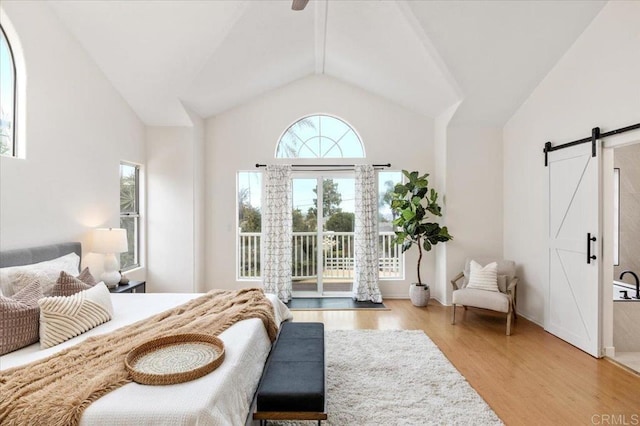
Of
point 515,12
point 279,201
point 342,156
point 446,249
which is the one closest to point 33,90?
point 279,201

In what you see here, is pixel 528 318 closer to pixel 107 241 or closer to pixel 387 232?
pixel 387 232

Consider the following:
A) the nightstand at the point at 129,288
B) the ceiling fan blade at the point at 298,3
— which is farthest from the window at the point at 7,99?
the ceiling fan blade at the point at 298,3

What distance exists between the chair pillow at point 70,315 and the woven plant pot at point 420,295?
158 inches

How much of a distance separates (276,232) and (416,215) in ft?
7.18

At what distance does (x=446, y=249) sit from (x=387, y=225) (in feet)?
3.41

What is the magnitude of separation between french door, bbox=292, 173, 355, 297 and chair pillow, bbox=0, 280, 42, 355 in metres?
3.85

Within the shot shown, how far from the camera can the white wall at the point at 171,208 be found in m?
5.16

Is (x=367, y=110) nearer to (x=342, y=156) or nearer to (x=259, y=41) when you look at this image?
(x=342, y=156)

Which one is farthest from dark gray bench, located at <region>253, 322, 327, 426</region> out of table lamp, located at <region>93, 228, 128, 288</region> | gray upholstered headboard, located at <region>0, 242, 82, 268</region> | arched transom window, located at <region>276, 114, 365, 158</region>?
arched transom window, located at <region>276, 114, 365, 158</region>

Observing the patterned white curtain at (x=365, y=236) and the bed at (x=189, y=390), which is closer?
the bed at (x=189, y=390)

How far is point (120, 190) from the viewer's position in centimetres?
459

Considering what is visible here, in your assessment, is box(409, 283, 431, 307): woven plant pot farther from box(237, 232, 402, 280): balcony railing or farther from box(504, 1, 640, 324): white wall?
box(504, 1, 640, 324): white wall

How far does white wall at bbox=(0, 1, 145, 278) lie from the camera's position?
2.93m

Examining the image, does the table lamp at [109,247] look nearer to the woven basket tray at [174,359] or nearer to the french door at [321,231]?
the woven basket tray at [174,359]
